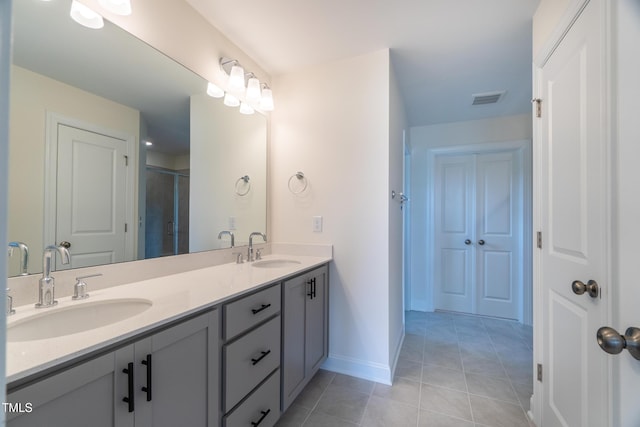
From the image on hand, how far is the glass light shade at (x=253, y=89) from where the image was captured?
1992 mm

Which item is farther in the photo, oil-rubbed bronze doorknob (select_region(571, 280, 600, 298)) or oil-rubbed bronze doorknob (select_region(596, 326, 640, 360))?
oil-rubbed bronze doorknob (select_region(571, 280, 600, 298))

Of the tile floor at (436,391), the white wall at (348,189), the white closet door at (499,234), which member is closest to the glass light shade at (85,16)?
the white wall at (348,189)

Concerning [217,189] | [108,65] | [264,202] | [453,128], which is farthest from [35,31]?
[453,128]

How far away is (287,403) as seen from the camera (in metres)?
1.49

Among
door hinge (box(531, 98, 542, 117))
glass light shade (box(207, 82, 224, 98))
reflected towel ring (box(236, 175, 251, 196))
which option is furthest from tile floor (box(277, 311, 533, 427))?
glass light shade (box(207, 82, 224, 98))

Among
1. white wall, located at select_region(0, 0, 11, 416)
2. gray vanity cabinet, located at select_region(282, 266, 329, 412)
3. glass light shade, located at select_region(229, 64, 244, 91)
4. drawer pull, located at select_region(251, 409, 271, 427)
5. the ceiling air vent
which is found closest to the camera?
white wall, located at select_region(0, 0, 11, 416)

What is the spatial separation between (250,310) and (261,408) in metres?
0.51

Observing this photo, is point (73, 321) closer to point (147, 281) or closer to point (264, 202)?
point (147, 281)

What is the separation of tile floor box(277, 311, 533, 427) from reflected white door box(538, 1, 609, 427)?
38cm

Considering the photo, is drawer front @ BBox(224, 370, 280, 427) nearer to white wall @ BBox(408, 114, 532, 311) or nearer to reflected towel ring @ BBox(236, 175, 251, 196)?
reflected towel ring @ BBox(236, 175, 251, 196)

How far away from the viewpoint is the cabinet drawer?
111 centimetres

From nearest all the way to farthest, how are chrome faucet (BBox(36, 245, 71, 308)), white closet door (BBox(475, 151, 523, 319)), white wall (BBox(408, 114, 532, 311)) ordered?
1. chrome faucet (BBox(36, 245, 71, 308))
2. white closet door (BBox(475, 151, 523, 319))
3. white wall (BBox(408, 114, 532, 311))

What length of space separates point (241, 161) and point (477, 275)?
3107 mm

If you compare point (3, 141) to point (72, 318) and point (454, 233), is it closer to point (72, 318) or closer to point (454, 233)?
point (72, 318)
